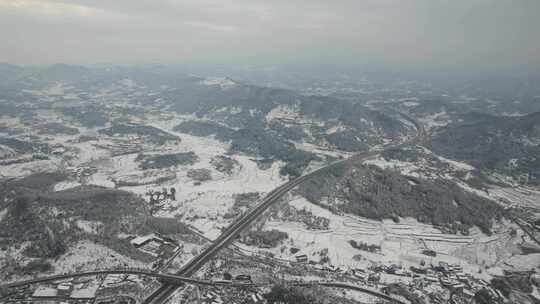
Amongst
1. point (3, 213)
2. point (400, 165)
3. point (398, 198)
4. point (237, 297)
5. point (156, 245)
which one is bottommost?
point (3, 213)

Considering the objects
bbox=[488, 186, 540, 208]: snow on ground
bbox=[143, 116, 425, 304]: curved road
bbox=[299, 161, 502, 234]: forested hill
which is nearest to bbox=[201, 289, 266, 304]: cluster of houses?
bbox=[143, 116, 425, 304]: curved road

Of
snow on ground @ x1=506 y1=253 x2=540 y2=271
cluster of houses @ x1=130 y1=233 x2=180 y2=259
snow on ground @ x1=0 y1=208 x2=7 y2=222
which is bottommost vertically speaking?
snow on ground @ x1=0 y1=208 x2=7 y2=222

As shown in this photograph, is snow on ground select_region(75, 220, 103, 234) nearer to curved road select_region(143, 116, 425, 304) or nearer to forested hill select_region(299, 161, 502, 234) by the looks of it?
curved road select_region(143, 116, 425, 304)

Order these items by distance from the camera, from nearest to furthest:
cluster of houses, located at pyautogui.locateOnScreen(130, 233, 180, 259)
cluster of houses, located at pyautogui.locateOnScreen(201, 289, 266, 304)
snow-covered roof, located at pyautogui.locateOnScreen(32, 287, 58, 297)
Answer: snow-covered roof, located at pyautogui.locateOnScreen(32, 287, 58, 297) → cluster of houses, located at pyautogui.locateOnScreen(201, 289, 266, 304) → cluster of houses, located at pyautogui.locateOnScreen(130, 233, 180, 259)

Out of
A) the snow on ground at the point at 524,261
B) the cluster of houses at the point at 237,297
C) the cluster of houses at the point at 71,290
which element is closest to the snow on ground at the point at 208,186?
the cluster of houses at the point at 237,297

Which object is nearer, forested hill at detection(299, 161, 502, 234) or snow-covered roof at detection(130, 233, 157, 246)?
snow-covered roof at detection(130, 233, 157, 246)

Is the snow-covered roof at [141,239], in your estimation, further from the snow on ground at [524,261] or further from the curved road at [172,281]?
the snow on ground at [524,261]

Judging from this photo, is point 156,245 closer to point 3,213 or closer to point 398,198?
point 3,213

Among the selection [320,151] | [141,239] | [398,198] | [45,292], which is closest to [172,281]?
[141,239]

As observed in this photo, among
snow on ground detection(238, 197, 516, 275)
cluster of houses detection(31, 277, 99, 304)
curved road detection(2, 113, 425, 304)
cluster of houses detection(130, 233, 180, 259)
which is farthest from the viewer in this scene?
snow on ground detection(238, 197, 516, 275)
